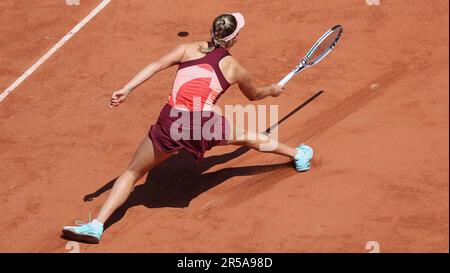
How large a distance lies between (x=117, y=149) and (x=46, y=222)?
128 cm

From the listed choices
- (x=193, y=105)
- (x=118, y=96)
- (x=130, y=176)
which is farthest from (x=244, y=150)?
(x=118, y=96)

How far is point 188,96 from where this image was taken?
9938mm

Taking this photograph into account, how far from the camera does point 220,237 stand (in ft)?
32.6

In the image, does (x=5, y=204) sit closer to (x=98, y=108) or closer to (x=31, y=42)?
(x=98, y=108)

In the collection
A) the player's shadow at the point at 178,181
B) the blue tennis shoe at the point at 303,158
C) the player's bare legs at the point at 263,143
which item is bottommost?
the player's shadow at the point at 178,181

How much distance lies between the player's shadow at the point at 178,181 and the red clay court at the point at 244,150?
0.02 meters

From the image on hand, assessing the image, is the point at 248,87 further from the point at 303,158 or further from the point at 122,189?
the point at 122,189

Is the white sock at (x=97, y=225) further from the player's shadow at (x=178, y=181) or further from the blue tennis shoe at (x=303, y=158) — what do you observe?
the blue tennis shoe at (x=303, y=158)

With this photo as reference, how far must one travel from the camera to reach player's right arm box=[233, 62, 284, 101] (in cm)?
1000

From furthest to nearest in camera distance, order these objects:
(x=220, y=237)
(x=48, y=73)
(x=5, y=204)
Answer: (x=48, y=73), (x=5, y=204), (x=220, y=237)

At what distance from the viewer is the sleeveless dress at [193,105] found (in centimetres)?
995

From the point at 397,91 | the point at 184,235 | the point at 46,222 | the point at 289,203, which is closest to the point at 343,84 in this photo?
the point at 397,91

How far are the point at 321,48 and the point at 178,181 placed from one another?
226cm

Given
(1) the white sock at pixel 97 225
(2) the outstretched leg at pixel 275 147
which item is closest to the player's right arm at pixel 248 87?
(2) the outstretched leg at pixel 275 147
